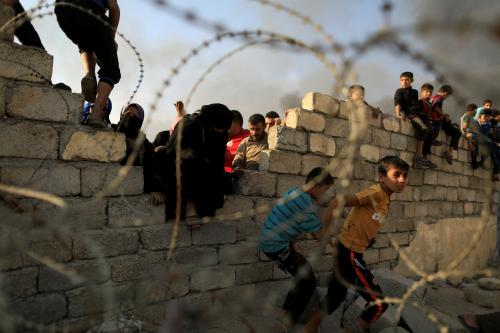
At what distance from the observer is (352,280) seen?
3.30 m

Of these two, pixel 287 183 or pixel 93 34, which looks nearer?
pixel 93 34

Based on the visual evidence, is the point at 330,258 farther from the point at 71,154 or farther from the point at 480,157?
the point at 480,157

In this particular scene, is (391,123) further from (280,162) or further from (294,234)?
(294,234)

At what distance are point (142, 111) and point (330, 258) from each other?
124 inches

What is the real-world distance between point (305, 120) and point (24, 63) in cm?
308

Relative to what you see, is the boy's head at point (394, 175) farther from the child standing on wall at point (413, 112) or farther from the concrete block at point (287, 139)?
the child standing on wall at point (413, 112)

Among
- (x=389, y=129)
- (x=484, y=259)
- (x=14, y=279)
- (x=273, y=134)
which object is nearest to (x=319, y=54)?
(x=14, y=279)

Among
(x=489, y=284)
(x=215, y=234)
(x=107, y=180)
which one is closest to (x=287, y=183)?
(x=215, y=234)

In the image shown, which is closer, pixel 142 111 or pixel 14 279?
pixel 14 279

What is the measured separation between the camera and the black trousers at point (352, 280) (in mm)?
3201

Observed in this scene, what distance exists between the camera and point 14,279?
2742 mm

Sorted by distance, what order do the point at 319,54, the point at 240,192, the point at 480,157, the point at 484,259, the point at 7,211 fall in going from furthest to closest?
the point at 484,259, the point at 480,157, the point at 240,192, the point at 7,211, the point at 319,54

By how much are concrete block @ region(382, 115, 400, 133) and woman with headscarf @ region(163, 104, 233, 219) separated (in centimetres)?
331

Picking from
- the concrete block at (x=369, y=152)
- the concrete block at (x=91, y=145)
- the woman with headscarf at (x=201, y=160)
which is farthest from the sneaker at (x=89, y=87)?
the concrete block at (x=369, y=152)
